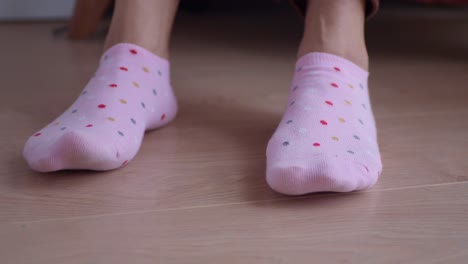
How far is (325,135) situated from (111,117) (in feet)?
0.75

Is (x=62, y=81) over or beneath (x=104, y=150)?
beneath

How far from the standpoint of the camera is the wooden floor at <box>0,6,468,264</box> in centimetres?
45

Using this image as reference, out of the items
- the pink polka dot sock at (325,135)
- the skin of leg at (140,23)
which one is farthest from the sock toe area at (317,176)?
the skin of leg at (140,23)

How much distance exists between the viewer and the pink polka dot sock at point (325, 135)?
0.52 metres

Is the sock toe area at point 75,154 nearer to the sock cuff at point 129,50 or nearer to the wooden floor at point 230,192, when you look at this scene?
the wooden floor at point 230,192

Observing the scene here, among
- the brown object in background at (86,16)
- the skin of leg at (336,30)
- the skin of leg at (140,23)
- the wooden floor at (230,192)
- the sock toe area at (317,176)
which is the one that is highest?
the skin of leg at (336,30)

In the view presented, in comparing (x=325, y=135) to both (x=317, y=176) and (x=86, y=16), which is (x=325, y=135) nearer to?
(x=317, y=176)

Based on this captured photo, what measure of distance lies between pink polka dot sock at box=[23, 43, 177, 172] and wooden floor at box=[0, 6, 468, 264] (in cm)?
2

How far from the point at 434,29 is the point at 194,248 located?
1156 millimetres

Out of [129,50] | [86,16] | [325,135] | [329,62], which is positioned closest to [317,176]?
[325,135]

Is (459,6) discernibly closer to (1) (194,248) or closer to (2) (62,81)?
(2) (62,81)

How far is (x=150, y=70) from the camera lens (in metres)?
0.71

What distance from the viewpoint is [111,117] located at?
608mm

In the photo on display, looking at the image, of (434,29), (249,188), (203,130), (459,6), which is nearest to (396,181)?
(249,188)
